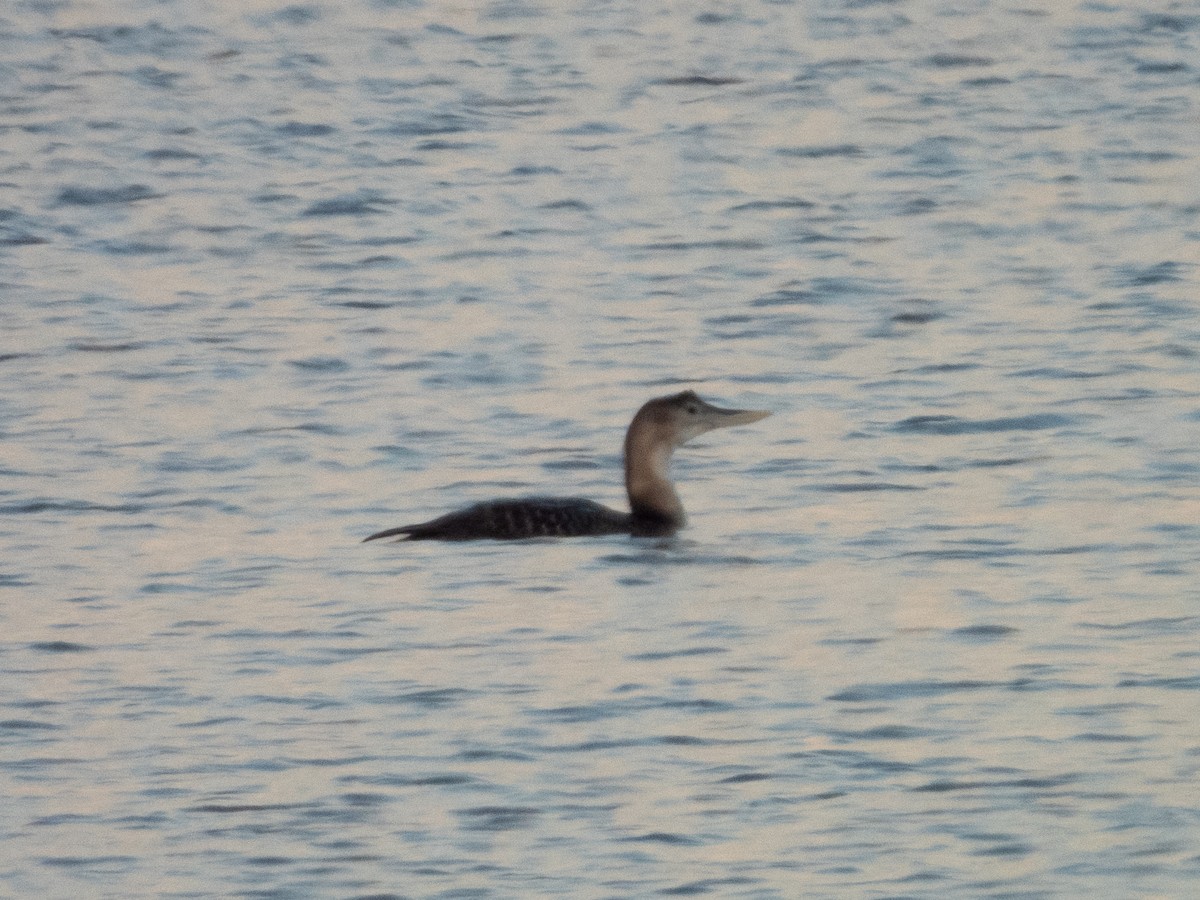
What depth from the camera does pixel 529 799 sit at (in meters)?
7.15

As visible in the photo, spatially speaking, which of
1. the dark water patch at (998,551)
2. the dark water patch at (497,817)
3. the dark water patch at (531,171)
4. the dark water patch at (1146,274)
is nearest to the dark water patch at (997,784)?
the dark water patch at (497,817)

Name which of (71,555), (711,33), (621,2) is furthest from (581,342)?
(621,2)

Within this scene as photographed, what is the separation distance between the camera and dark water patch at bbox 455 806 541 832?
6.99 m

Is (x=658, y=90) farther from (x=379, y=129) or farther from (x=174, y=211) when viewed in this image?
(x=174, y=211)

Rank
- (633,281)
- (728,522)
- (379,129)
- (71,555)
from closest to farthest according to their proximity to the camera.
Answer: (71,555) → (728,522) → (633,281) → (379,129)

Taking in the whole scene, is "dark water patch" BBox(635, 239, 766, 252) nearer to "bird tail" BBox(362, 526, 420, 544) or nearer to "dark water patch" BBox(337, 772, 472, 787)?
"bird tail" BBox(362, 526, 420, 544)

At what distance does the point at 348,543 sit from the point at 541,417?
1939 mm

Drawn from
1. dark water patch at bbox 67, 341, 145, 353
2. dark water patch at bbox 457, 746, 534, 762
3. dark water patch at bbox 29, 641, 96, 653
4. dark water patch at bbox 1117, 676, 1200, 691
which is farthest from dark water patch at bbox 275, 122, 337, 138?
dark water patch at bbox 457, 746, 534, 762

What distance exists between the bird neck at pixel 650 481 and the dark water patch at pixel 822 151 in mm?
6874

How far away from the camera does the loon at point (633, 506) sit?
32.8 ft

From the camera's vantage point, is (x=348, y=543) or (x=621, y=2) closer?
(x=348, y=543)

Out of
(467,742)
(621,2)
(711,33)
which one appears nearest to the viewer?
(467,742)

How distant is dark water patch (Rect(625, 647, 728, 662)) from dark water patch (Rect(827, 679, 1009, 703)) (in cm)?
61

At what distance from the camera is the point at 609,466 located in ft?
37.3
